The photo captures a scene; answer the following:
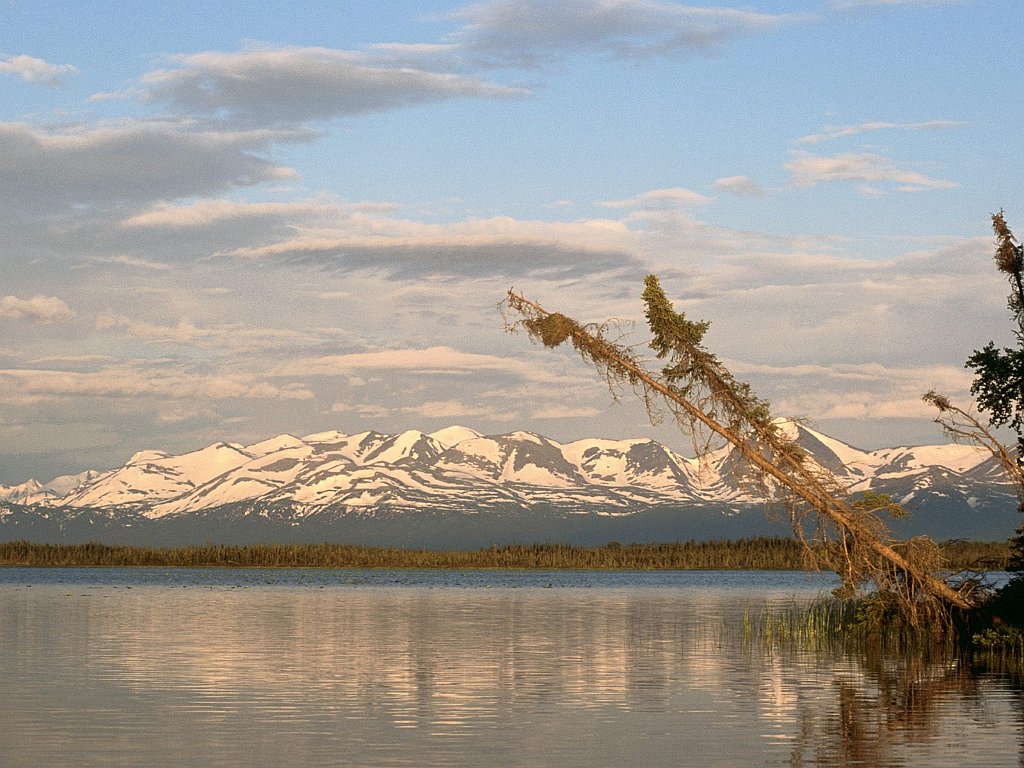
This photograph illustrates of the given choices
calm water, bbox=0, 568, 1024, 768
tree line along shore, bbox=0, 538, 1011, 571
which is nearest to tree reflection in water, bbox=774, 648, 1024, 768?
calm water, bbox=0, 568, 1024, 768

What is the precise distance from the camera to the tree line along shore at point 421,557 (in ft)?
559

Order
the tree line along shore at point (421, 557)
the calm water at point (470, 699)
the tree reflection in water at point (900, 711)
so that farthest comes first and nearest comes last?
the tree line along shore at point (421, 557) → the tree reflection in water at point (900, 711) → the calm water at point (470, 699)

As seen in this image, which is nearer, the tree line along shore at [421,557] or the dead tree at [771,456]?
the dead tree at [771,456]

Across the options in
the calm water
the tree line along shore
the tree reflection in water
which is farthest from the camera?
the tree line along shore

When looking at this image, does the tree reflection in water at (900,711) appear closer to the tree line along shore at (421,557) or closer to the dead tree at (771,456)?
the dead tree at (771,456)

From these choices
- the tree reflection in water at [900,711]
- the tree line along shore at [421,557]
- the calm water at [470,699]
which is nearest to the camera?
the calm water at [470,699]

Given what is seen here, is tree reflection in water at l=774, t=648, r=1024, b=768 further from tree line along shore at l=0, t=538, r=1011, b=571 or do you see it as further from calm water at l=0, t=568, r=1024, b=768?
tree line along shore at l=0, t=538, r=1011, b=571

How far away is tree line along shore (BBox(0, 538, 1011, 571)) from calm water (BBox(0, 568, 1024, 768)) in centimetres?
11220

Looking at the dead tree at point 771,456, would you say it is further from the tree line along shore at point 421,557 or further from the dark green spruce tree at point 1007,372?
the tree line along shore at point 421,557

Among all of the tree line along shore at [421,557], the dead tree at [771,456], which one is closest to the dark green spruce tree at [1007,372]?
the dead tree at [771,456]

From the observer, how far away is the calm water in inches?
1006

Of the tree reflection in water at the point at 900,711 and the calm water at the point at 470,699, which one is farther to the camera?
the tree reflection in water at the point at 900,711

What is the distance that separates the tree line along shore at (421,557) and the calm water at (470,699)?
112 meters

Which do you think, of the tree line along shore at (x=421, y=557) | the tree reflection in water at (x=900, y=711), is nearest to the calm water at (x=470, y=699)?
the tree reflection in water at (x=900, y=711)
